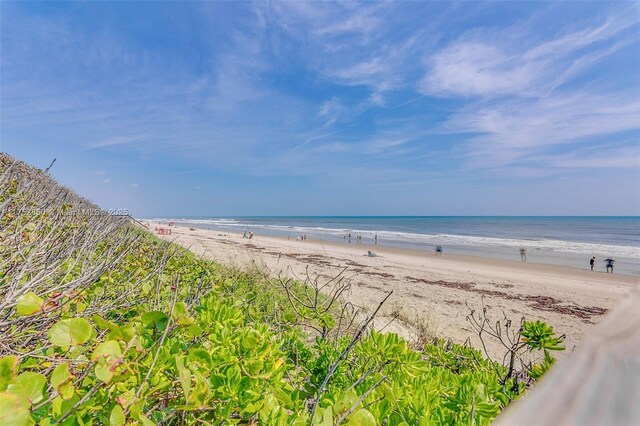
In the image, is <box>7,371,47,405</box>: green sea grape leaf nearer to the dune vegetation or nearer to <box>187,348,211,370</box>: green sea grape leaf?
the dune vegetation

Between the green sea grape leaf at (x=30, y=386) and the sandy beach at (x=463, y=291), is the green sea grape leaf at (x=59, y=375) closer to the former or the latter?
the green sea grape leaf at (x=30, y=386)

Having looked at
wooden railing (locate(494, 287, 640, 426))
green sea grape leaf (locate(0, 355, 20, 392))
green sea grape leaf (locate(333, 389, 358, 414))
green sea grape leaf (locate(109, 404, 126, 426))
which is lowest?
green sea grape leaf (locate(333, 389, 358, 414))

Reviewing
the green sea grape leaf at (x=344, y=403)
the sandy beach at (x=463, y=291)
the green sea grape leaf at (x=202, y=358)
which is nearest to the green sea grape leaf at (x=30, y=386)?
the green sea grape leaf at (x=202, y=358)

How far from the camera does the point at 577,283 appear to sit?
1634 centimetres

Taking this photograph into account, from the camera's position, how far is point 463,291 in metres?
13.6

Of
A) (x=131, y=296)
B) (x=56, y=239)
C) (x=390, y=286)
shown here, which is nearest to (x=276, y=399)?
(x=131, y=296)

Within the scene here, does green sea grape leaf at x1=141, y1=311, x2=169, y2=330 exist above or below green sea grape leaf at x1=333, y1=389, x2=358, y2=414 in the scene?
above

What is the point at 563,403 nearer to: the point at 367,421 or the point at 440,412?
the point at 367,421

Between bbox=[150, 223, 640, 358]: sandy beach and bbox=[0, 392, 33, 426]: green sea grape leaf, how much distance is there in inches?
221

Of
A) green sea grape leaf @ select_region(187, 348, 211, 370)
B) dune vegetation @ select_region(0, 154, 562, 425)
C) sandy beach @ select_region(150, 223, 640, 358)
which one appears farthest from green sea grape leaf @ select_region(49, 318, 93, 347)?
sandy beach @ select_region(150, 223, 640, 358)

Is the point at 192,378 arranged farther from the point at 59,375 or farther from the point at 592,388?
the point at 592,388

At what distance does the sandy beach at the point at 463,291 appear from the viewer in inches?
333

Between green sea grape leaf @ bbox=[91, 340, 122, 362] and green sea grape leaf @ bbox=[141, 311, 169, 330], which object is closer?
green sea grape leaf @ bbox=[91, 340, 122, 362]

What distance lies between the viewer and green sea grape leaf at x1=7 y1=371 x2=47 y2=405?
773mm
